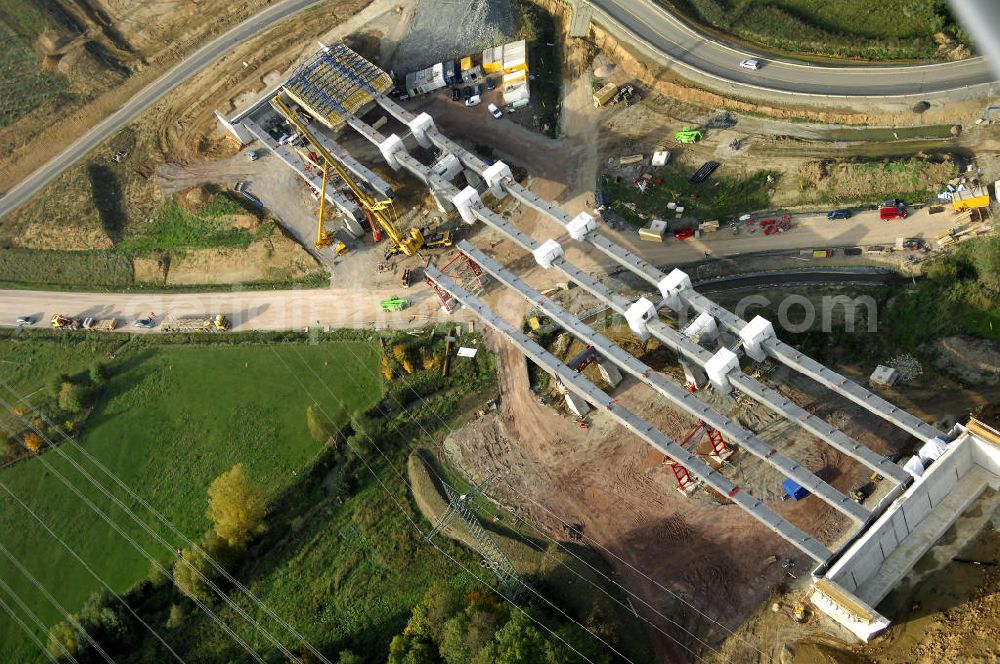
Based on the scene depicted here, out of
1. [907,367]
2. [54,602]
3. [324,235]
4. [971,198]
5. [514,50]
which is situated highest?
[514,50]

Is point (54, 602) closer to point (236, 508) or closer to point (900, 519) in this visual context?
point (236, 508)

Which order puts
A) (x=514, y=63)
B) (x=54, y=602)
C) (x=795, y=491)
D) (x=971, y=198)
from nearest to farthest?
(x=795, y=491), (x=971, y=198), (x=54, y=602), (x=514, y=63)

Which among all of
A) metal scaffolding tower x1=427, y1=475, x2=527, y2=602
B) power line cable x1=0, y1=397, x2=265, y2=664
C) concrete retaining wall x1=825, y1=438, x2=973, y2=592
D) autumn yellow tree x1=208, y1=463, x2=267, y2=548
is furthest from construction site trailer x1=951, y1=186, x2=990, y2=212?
power line cable x1=0, y1=397, x2=265, y2=664

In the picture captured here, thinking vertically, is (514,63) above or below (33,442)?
above

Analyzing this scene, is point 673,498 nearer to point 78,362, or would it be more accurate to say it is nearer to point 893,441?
point 893,441

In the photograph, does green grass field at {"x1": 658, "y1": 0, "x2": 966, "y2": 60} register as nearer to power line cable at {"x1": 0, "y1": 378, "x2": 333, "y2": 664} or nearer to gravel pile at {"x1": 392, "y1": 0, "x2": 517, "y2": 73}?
gravel pile at {"x1": 392, "y1": 0, "x2": 517, "y2": 73}

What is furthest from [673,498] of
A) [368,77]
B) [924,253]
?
[368,77]

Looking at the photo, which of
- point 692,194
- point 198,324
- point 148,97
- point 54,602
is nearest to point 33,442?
point 54,602
